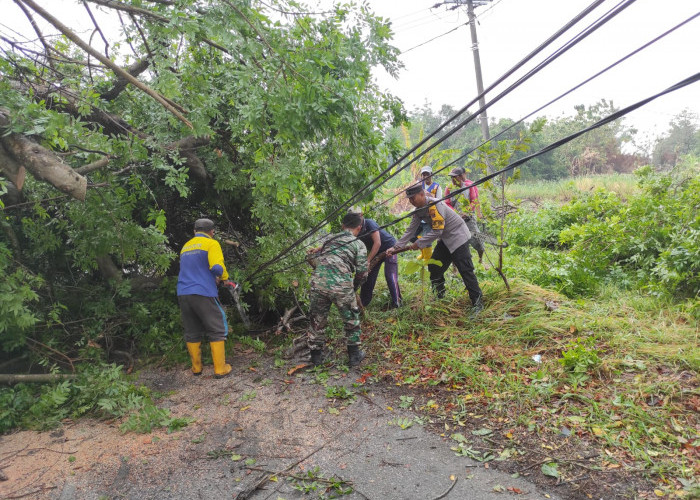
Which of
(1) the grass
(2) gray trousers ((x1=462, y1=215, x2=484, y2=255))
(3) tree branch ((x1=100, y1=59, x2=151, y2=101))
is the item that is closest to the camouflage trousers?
(2) gray trousers ((x1=462, y1=215, x2=484, y2=255))

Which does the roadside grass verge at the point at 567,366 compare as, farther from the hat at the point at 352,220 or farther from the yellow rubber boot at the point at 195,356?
the yellow rubber boot at the point at 195,356

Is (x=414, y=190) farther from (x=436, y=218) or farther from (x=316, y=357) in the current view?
(x=316, y=357)

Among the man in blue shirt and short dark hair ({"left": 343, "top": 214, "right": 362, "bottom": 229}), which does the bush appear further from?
short dark hair ({"left": 343, "top": 214, "right": 362, "bottom": 229})

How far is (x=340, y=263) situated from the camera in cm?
488

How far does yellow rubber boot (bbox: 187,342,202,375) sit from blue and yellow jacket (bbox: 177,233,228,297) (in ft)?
2.15

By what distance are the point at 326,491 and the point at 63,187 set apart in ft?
10.4

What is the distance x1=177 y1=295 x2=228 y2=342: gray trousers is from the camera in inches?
198

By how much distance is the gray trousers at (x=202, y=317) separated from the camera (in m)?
5.03

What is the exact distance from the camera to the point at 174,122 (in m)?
4.38

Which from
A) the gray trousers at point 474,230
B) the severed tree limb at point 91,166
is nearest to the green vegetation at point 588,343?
the gray trousers at point 474,230

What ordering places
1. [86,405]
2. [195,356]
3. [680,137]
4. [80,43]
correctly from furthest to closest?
[680,137] → [195,356] → [86,405] → [80,43]

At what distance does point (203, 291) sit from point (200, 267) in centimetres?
28

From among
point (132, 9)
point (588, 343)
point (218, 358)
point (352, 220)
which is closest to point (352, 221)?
point (352, 220)

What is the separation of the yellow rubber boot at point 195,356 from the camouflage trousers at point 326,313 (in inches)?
52.5
